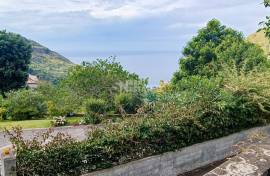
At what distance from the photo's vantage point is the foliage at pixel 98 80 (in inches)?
909

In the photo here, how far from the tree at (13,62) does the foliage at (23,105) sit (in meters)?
16.5

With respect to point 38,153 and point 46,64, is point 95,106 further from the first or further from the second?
point 46,64

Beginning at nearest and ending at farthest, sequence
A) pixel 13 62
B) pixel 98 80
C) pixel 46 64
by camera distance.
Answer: pixel 98 80 < pixel 13 62 < pixel 46 64

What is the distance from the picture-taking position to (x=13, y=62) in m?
40.2

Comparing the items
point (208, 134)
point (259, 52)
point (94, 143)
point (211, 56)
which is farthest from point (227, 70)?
point (211, 56)

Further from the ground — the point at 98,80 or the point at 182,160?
the point at 98,80

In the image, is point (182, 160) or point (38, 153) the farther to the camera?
point (182, 160)

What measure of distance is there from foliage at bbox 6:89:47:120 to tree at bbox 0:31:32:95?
16.5m

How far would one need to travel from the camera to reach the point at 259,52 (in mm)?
26672

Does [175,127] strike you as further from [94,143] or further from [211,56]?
[211,56]

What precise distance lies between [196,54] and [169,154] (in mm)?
21577

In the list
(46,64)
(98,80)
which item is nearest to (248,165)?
(98,80)

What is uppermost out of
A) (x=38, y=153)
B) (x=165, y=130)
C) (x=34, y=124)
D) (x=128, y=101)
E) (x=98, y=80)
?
(x=98, y=80)

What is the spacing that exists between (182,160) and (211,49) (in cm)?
2084
